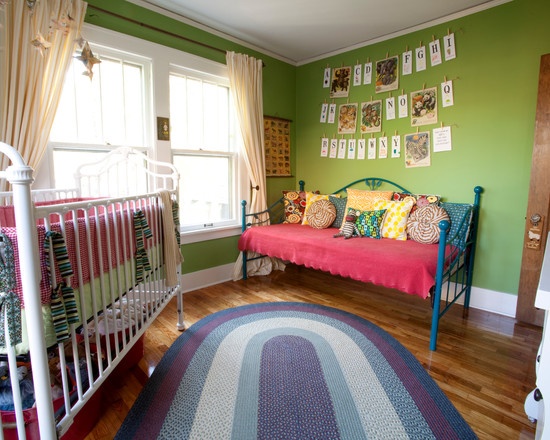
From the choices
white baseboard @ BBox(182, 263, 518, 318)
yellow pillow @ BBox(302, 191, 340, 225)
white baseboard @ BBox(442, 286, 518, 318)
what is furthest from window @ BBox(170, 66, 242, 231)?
white baseboard @ BBox(442, 286, 518, 318)

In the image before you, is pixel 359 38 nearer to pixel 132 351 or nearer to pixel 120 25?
pixel 120 25

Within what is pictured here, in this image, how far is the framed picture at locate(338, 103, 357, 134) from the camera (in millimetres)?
3272

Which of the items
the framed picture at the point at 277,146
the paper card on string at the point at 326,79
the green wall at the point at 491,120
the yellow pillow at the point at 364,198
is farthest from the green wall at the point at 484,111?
the framed picture at the point at 277,146

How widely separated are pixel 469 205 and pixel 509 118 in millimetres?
712

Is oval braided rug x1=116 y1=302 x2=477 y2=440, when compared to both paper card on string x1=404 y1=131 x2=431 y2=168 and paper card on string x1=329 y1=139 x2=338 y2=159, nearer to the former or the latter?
paper card on string x1=404 y1=131 x2=431 y2=168

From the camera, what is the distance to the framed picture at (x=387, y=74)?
2.94 m

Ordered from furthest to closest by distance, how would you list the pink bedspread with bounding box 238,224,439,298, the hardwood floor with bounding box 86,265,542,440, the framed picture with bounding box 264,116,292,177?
the framed picture with bounding box 264,116,292,177 → the pink bedspread with bounding box 238,224,439,298 → the hardwood floor with bounding box 86,265,542,440

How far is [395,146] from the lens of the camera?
9.84ft

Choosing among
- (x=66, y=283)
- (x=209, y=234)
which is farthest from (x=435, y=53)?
(x=66, y=283)

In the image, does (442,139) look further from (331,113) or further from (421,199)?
(331,113)

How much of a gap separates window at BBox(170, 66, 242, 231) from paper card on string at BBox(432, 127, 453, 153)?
6.30 ft

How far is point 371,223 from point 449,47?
5.31ft

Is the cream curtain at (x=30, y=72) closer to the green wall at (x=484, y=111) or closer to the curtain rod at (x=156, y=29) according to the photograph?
the curtain rod at (x=156, y=29)

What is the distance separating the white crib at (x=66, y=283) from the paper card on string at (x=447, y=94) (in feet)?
7.96
